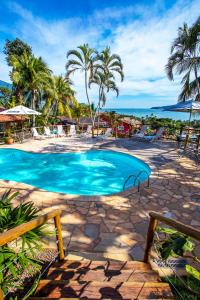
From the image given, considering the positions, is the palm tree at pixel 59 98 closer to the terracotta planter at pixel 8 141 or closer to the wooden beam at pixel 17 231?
the terracotta planter at pixel 8 141

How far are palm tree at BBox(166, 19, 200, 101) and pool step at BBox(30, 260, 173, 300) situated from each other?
14057mm

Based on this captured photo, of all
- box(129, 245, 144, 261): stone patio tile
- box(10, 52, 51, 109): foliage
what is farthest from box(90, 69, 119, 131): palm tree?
box(129, 245, 144, 261): stone patio tile

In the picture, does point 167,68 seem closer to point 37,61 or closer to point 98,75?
point 98,75

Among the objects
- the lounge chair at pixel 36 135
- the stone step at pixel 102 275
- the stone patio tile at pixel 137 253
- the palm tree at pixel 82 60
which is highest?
the palm tree at pixel 82 60

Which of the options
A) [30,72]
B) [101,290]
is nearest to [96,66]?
[30,72]

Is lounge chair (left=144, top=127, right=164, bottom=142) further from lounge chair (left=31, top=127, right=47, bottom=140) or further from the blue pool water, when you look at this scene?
lounge chair (left=31, top=127, right=47, bottom=140)

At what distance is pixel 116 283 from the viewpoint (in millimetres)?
2361

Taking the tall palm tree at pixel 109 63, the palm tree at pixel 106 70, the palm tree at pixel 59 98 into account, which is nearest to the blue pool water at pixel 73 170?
the palm tree at pixel 106 70

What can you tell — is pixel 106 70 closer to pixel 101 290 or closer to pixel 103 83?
pixel 103 83

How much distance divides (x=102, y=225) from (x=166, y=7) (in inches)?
392

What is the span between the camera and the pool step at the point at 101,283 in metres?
2.21

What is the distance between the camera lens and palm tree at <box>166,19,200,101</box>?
1332 cm

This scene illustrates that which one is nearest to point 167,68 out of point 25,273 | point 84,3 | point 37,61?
point 84,3

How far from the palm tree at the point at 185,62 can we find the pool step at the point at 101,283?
1406cm
